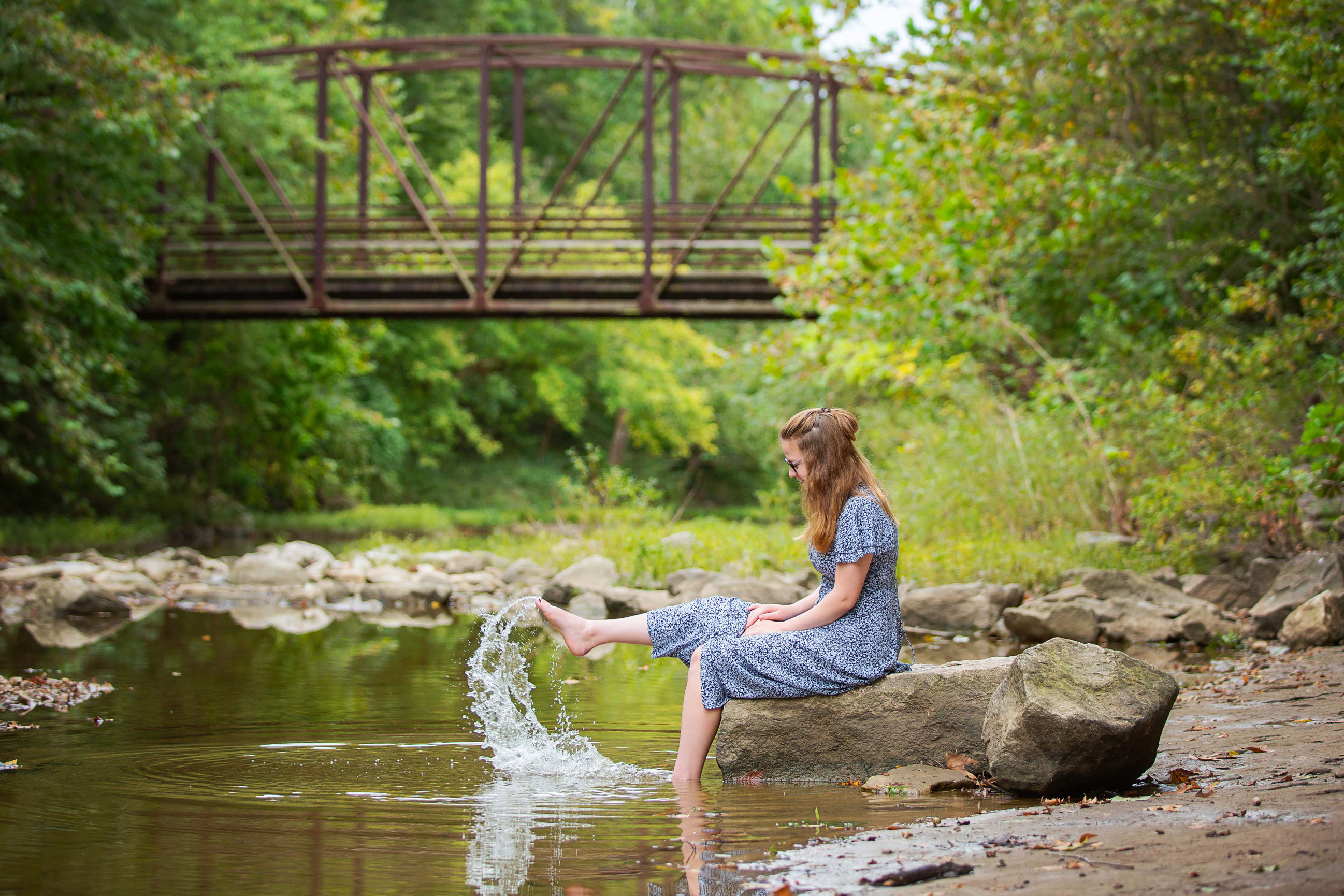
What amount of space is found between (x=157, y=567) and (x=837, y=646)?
11.9 m

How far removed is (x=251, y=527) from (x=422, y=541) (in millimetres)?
6781

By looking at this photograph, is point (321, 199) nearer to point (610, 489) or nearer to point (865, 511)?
point (610, 489)

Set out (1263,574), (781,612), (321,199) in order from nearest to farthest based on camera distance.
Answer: (781,612), (1263,574), (321,199)

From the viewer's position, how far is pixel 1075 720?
4086 millimetres

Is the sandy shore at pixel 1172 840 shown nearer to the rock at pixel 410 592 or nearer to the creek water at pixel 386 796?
the creek water at pixel 386 796

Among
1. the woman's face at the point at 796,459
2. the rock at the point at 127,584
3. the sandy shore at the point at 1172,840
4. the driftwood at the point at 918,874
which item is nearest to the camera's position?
the sandy shore at the point at 1172,840

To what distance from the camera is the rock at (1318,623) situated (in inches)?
281

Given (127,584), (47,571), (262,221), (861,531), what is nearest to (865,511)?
(861,531)

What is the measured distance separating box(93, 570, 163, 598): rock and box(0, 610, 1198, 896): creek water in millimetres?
5411

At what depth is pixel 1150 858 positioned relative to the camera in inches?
125

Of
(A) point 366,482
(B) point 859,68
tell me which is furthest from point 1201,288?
(A) point 366,482

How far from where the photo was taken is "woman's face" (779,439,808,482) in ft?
15.8

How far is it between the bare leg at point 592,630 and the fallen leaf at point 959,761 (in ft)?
4.03

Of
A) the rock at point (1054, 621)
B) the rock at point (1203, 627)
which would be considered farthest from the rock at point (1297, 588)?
the rock at point (1054, 621)
